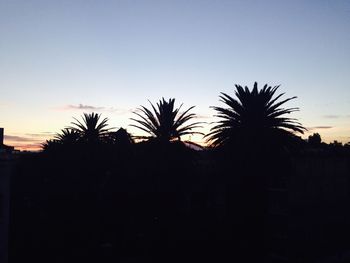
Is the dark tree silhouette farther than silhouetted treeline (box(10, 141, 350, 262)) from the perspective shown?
Yes

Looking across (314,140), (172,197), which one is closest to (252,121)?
(172,197)

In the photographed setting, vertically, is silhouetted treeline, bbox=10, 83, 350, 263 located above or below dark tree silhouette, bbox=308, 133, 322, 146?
below

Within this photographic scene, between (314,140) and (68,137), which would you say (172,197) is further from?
(314,140)

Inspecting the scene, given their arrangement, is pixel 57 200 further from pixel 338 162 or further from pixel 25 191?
pixel 338 162

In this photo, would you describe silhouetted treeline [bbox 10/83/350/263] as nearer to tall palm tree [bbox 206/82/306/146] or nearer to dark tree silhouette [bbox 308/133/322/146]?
tall palm tree [bbox 206/82/306/146]

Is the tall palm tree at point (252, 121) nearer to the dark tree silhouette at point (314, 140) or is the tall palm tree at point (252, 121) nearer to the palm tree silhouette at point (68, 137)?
the palm tree silhouette at point (68, 137)

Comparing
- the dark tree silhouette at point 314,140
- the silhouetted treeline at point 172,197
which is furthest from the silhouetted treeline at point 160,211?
the dark tree silhouette at point 314,140

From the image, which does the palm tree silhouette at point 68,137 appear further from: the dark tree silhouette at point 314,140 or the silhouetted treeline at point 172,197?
the dark tree silhouette at point 314,140

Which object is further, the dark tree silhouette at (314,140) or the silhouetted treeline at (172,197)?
the dark tree silhouette at (314,140)

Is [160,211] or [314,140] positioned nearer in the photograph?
[160,211]

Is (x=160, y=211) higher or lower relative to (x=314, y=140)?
lower

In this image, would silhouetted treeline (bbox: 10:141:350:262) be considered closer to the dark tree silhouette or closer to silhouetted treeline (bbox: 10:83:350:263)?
silhouetted treeline (bbox: 10:83:350:263)

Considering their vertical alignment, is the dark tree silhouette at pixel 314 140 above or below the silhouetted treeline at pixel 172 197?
above

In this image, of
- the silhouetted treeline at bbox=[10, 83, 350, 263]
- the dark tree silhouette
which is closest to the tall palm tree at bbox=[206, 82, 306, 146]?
the silhouetted treeline at bbox=[10, 83, 350, 263]
